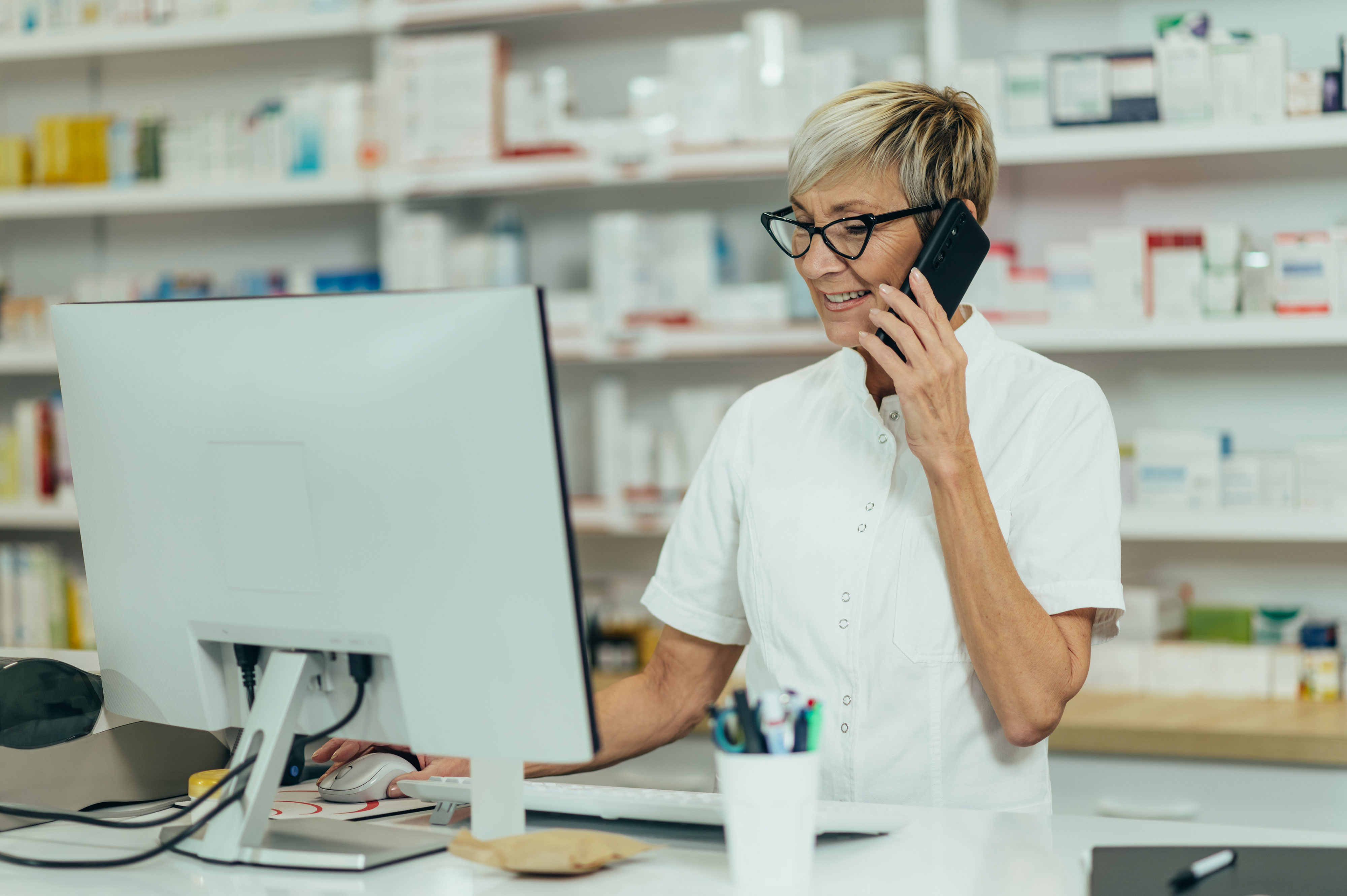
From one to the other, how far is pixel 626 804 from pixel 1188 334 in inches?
74.9

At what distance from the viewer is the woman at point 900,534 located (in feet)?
4.65

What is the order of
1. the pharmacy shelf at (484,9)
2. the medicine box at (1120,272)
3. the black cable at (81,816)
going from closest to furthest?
the black cable at (81,816)
the medicine box at (1120,272)
the pharmacy shelf at (484,9)

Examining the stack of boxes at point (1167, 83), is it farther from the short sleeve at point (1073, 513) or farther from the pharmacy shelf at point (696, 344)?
the short sleeve at point (1073, 513)

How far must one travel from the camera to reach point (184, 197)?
3.47m

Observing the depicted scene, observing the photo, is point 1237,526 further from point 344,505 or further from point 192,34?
point 192,34

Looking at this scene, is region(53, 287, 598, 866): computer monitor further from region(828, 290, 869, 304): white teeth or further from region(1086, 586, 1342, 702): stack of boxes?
region(1086, 586, 1342, 702): stack of boxes

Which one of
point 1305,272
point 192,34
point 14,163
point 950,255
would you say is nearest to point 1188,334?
point 1305,272

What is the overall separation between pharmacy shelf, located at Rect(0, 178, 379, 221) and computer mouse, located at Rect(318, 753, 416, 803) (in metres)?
2.16

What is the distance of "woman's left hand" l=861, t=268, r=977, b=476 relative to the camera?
4.66 ft

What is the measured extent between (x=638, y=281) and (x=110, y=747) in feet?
6.17

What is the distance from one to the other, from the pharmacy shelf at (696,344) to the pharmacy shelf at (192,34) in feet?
3.20

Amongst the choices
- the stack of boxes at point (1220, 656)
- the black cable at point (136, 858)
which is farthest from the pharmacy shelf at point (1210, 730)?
the black cable at point (136, 858)

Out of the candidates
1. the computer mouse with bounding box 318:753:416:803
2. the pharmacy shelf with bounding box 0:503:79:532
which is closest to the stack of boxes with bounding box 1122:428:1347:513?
the computer mouse with bounding box 318:753:416:803

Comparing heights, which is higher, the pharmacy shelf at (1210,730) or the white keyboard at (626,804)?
the white keyboard at (626,804)
